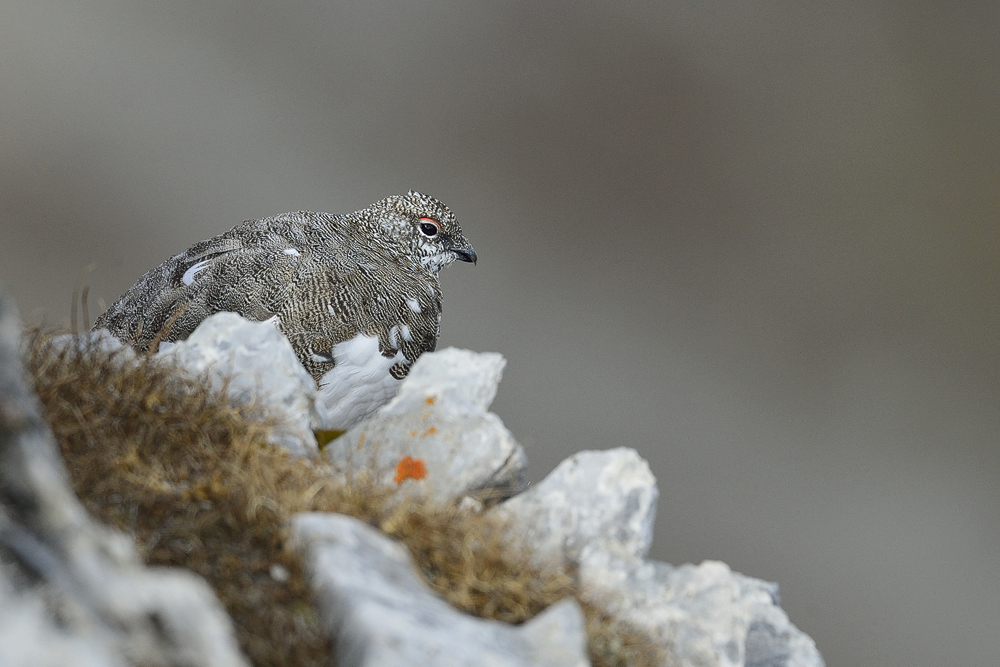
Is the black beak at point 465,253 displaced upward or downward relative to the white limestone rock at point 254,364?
upward

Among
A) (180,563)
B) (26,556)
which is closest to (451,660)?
(180,563)

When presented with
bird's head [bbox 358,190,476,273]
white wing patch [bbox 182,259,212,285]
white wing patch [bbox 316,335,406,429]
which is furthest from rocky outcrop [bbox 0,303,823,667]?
bird's head [bbox 358,190,476,273]

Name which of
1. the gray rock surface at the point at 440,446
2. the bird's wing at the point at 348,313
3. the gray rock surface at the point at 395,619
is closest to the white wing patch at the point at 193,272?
the bird's wing at the point at 348,313

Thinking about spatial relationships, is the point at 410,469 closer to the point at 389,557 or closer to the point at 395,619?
the point at 389,557

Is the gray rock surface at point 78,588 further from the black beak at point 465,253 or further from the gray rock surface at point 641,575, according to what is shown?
the black beak at point 465,253

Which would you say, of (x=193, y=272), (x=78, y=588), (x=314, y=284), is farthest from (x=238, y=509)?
(x=193, y=272)

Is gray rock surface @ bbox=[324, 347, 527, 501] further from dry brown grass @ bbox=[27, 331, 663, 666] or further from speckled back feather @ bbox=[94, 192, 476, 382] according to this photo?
speckled back feather @ bbox=[94, 192, 476, 382]

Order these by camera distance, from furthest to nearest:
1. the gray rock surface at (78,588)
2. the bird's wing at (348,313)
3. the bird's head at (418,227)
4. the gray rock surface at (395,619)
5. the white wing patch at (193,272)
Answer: the bird's head at (418,227) < the white wing patch at (193,272) < the bird's wing at (348,313) < the gray rock surface at (395,619) < the gray rock surface at (78,588)
